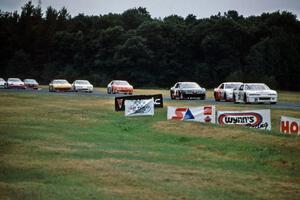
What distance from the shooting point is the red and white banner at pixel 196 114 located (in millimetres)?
21906

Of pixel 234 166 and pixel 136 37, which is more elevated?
pixel 136 37

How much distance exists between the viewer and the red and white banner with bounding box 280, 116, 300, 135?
61.8 ft

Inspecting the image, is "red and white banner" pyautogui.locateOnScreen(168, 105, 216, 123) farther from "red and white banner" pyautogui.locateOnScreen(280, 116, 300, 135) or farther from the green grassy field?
"red and white banner" pyautogui.locateOnScreen(280, 116, 300, 135)

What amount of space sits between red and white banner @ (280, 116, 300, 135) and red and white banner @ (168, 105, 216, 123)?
3.23 m

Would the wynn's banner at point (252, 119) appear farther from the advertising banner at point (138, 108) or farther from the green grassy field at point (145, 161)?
the advertising banner at point (138, 108)

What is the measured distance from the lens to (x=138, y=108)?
26.1 metres

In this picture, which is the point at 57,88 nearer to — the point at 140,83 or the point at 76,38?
the point at 140,83

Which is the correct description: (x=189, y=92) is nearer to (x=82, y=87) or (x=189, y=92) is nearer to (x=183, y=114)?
(x=183, y=114)

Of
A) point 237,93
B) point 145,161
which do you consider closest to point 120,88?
point 237,93

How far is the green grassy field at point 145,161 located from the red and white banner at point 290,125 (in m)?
1.52

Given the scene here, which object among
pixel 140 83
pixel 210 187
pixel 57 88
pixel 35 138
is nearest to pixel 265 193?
pixel 210 187

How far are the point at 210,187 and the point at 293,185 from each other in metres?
1.82

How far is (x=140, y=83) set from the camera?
87.6 metres

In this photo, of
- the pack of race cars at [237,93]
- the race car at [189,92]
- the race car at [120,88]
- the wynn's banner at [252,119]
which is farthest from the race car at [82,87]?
the wynn's banner at [252,119]
